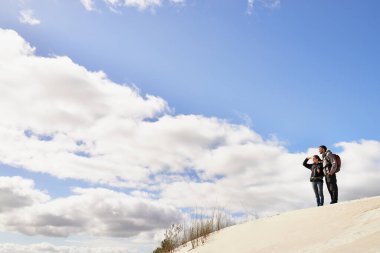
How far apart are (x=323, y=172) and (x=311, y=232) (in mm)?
2932

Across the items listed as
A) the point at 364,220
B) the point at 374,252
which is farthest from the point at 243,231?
the point at 374,252

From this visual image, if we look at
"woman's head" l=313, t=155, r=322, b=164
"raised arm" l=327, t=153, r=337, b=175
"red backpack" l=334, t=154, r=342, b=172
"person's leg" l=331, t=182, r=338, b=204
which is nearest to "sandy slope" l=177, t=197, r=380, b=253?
"person's leg" l=331, t=182, r=338, b=204

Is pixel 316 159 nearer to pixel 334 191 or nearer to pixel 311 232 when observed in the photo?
pixel 334 191

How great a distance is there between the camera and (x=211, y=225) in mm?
11641

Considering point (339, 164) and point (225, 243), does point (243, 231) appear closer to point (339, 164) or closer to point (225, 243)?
point (225, 243)

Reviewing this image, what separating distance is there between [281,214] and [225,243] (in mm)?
1396

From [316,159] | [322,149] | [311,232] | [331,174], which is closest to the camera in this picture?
[311,232]

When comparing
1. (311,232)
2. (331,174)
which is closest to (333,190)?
(331,174)

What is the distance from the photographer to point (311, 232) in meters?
7.84

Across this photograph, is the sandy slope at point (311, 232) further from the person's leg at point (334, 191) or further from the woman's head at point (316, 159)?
the woman's head at point (316, 159)

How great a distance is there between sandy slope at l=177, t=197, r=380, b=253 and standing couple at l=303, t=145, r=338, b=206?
1.11 meters

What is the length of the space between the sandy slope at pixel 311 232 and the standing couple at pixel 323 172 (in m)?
1.11

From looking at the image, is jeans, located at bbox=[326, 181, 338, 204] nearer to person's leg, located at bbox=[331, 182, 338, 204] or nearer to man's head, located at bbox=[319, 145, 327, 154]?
person's leg, located at bbox=[331, 182, 338, 204]

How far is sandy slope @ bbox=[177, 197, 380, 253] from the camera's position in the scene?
20.5 feet
